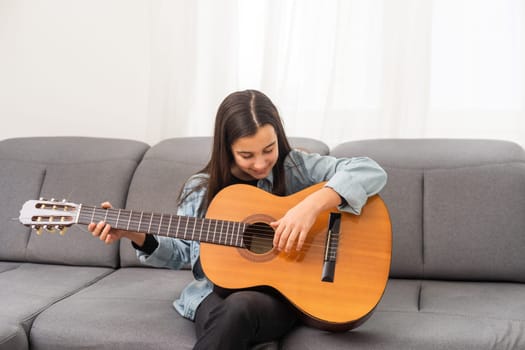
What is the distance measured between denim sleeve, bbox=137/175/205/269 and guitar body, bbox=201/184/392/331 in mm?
132

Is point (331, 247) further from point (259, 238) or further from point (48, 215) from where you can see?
point (48, 215)

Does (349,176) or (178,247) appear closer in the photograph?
(349,176)

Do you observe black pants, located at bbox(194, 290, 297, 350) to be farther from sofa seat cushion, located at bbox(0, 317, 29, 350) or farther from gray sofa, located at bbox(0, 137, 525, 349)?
sofa seat cushion, located at bbox(0, 317, 29, 350)

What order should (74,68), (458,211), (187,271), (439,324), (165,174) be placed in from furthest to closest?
(74,68) < (165,174) < (187,271) < (458,211) < (439,324)

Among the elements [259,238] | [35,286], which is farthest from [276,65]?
[35,286]

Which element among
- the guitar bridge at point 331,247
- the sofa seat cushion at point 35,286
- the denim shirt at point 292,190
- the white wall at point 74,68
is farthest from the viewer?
the white wall at point 74,68

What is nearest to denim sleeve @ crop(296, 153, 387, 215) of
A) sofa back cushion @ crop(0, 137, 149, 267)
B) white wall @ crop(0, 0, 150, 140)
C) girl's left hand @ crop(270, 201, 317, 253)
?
girl's left hand @ crop(270, 201, 317, 253)

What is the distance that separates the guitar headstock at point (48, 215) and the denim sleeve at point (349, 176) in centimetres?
72

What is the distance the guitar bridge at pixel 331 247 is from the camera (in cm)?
161

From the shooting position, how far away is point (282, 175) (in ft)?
6.11

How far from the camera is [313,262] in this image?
5.38ft

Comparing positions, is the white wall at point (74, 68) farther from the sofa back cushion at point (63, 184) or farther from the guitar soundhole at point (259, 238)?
the guitar soundhole at point (259, 238)

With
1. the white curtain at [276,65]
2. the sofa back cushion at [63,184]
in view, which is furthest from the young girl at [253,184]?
the white curtain at [276,65]

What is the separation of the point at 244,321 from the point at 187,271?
29.9 inches
